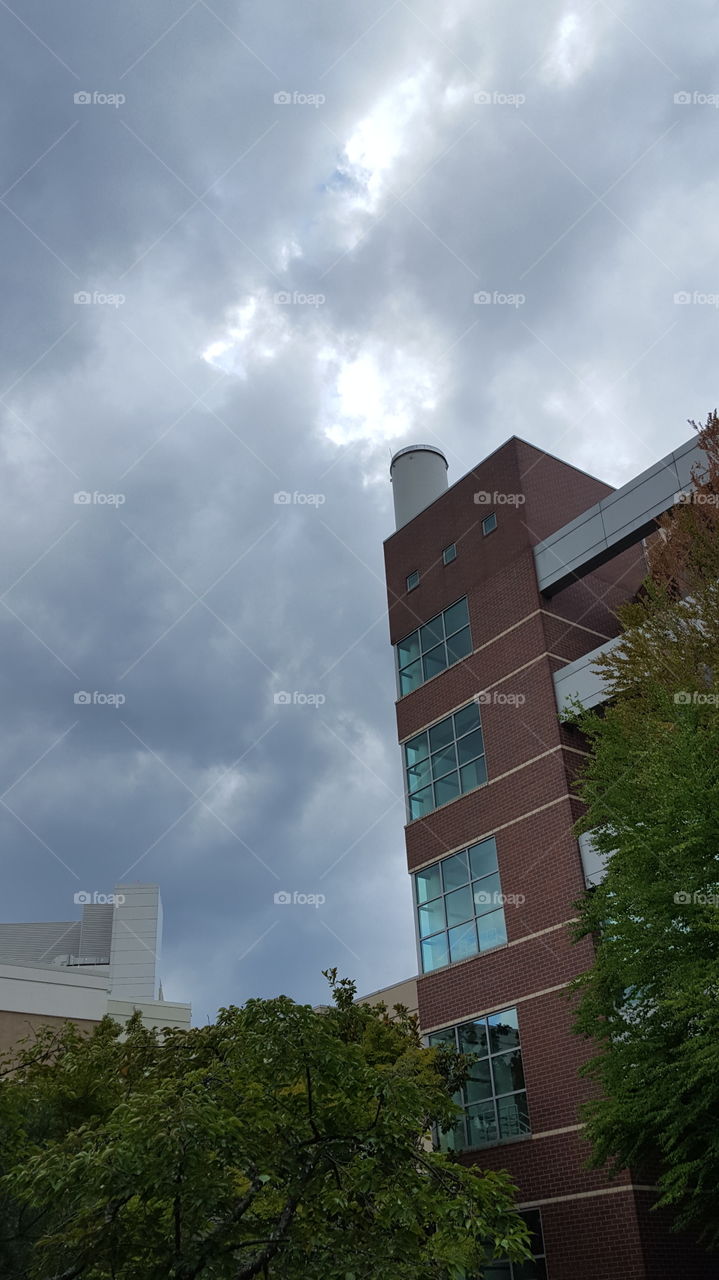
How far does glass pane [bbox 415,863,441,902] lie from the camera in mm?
26250

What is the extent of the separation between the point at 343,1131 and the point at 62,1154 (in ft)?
8.26

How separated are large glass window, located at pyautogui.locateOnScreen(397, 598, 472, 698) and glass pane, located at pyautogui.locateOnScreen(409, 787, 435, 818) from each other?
304 cm

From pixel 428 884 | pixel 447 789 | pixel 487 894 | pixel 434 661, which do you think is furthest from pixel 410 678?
pixel 487 894

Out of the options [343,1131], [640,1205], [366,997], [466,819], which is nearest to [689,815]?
[343,1131]

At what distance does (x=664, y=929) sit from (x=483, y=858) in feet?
37.0

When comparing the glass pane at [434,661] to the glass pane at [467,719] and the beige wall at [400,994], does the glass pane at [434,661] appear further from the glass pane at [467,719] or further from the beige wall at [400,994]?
the beige wall at [400,994]

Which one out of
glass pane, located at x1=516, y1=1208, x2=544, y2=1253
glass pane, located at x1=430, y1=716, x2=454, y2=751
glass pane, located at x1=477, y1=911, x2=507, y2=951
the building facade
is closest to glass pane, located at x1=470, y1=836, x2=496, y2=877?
glass pane, located at x1=477, y1=911, x2=507, y2=951

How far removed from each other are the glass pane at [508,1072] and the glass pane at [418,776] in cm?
725

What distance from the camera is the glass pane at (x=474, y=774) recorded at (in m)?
25.9

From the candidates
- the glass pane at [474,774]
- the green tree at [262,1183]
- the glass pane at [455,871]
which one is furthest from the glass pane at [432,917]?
the green tree at [262,1183]

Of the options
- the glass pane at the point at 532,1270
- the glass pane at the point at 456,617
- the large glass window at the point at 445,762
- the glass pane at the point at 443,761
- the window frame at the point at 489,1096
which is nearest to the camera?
the glass pane at the point at 532,1270

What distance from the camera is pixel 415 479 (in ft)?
110

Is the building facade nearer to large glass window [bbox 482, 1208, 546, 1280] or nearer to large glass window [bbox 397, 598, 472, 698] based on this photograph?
large glass window [bbox 397, 598, 472, 698]

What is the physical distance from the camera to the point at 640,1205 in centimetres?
1911
